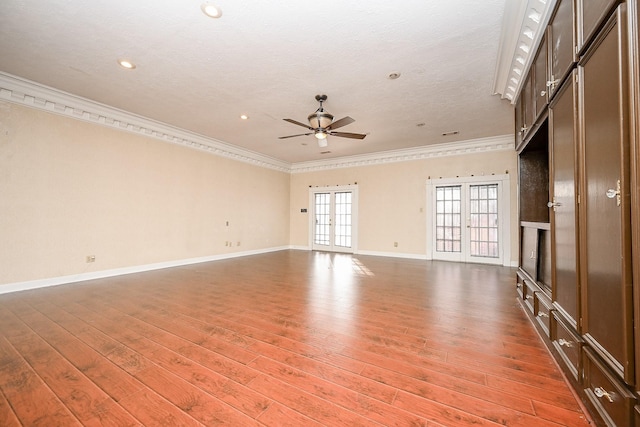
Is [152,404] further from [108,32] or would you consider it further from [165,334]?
[108,32]

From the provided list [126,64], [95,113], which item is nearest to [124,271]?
[95,113]

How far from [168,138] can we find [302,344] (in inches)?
212

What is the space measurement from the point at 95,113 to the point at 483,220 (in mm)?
8264

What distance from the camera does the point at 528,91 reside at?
114 inches

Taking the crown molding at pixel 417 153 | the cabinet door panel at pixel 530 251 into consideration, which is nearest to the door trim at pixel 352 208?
the crown molding at pixel 417 153

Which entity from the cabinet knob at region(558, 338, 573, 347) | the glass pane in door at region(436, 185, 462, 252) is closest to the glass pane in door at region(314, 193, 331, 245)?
the glass pane in door at region(436, 185, 462, 252)

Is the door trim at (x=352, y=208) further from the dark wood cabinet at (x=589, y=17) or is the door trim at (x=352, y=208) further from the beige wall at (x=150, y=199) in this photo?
the dark wood cabinet at (x=589, y=17)

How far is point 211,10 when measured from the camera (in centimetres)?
244

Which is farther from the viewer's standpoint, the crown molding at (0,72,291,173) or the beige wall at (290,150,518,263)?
the beige wall at (290,150,518,263)

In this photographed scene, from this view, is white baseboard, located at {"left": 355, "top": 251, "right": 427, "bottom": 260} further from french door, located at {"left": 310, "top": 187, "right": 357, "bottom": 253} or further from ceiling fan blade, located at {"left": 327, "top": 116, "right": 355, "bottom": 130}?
ceiling fan blade, located at {"left": 327, "top": 116, "right": 355, "bottom": 130}

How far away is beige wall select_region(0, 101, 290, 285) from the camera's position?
12.6ft

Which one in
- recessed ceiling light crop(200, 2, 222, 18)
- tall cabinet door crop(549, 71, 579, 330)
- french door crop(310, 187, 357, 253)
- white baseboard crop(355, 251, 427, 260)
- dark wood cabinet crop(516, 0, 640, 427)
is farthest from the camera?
french door crop(310, 187, 357, 253)

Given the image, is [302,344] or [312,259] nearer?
[302,344]

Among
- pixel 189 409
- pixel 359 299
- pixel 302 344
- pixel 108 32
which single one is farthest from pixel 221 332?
pixel 108 32
